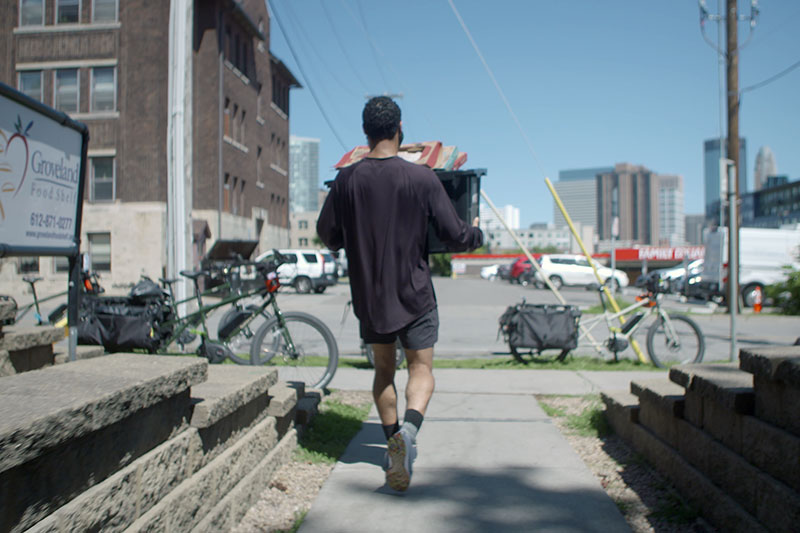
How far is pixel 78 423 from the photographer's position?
192 cm

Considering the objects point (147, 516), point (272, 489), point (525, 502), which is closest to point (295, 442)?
point (272, 489)

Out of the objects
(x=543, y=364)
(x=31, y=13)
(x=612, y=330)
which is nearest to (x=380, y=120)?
(x=543, y=364)

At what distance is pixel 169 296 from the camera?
6.47 meters

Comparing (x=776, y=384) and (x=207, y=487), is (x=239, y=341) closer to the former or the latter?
(x=207, y=487)

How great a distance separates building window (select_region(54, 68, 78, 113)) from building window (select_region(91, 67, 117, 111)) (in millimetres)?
706

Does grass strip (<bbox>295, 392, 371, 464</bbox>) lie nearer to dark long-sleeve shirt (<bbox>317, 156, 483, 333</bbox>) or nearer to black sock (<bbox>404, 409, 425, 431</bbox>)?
black sock (<bbox>404, 409, 425, 431</bbox>)

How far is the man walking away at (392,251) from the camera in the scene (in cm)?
337

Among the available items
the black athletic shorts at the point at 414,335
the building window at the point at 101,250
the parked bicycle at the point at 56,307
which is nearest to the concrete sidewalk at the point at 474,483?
the black athletic shorts at the point at 414,335

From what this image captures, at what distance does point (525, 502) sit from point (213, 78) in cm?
2957

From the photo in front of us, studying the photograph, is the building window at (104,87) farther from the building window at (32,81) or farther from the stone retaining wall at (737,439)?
the stone retaining wall at (737,439)

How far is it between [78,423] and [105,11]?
2885 centimetres

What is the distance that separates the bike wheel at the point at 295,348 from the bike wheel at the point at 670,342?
393 centimetres

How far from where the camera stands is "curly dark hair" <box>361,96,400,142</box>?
359 cm

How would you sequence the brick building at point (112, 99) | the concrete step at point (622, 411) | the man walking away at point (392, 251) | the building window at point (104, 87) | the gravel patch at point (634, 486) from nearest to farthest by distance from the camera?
1. the gravel patch at point (634, 486)
2. the man walking away at point (392, 251)
3. the concrete step at point (622, 411)
4. the brick building at point (112, 99)
5. the building window at point (104, 87)
